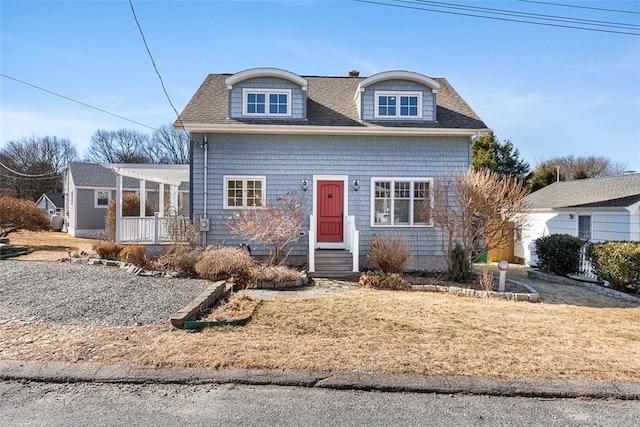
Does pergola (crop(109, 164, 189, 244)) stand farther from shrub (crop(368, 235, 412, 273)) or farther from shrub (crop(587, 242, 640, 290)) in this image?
shrub (crop(587, 242, 640, 290))

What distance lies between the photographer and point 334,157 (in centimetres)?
1154

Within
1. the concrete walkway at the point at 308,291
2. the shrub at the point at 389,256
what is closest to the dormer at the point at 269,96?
the shrub at the point at 389,256

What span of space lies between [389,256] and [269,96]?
20.1 ft

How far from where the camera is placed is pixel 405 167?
456 inches

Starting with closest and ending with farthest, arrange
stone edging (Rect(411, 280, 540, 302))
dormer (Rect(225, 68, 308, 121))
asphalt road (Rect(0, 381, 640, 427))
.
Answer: asphalt road (Rect(0, 381, 640, 427)), stone edging (Rect(411, 280, 540, 302)), dormer (Rect(225, 68, 308, 121))

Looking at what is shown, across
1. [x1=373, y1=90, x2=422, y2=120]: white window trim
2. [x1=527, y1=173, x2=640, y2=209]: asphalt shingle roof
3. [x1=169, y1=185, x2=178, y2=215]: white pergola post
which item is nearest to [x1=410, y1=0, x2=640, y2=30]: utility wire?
[x1=373, y1=90, x2=422, y2=120]: white window trim

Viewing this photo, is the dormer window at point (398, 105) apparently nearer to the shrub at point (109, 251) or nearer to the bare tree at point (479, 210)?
the bare tree at point (479, 210)

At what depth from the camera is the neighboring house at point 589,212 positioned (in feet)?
40.3

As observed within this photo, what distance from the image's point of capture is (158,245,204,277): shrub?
9.34 meters

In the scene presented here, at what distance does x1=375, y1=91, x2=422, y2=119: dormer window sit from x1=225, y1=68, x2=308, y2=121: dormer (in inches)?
93.1

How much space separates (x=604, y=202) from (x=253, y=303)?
13.0 metres

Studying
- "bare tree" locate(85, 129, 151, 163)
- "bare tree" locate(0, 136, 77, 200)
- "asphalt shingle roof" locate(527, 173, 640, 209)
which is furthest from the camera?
"bare tree" locate(85, 129, 151, 163)

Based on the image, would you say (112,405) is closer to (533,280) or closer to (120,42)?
(120,42)

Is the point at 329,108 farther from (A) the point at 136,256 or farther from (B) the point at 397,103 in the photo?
(A) the point at 136,256
